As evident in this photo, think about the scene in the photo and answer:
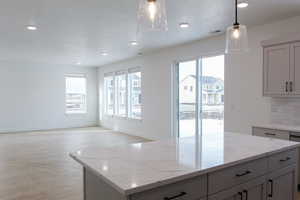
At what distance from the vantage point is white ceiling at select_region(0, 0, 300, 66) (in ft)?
11.0

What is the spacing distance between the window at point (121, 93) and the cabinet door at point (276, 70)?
18.2 feet

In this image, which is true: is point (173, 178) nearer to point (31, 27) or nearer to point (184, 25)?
point (184, 25)

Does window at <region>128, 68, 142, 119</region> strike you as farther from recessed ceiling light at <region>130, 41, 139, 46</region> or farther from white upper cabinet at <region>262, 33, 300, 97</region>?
white upper cabinet at <region>262, 33, 300, 97</region>

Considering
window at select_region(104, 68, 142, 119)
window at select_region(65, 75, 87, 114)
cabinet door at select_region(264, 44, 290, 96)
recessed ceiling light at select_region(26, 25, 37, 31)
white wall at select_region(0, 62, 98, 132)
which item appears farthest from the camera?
window at select_region(65, 75, 87, 114)

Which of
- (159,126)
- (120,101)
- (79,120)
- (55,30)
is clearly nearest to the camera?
(55,30)

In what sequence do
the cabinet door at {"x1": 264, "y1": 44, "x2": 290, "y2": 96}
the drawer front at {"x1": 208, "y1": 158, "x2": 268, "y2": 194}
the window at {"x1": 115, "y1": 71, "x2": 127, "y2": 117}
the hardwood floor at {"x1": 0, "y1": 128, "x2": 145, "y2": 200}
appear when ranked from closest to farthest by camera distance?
the drawer front at {"x1": 208, "y1": 158, "x2": 268, "y2": 194} → the hardwood floor at {"x1": 0, "y1": 128, "x2": 145, "y2": 200} → the cabinet door at {"x1": 264, "y1": 44, "x2": 290, "y2": 96} → the window at {"x1": 115, "y1": 71, "x2": 127, "y2": 117}

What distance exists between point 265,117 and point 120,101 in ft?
19.1

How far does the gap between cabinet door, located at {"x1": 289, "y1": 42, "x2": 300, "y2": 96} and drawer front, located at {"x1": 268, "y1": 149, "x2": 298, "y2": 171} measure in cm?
158

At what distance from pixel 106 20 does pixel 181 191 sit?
3.36 meters

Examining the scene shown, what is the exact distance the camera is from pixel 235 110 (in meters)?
4.86

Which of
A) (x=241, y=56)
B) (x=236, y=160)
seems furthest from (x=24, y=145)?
(x=236, y=160)

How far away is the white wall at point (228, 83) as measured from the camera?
4387 mm

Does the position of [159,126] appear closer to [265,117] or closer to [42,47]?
[265,117]

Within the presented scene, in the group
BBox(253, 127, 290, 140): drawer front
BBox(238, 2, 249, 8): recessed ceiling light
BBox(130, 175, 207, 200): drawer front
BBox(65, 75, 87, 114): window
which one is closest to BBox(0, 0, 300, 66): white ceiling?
BBox(238, 2, 249, 8): recessed ceiling light
